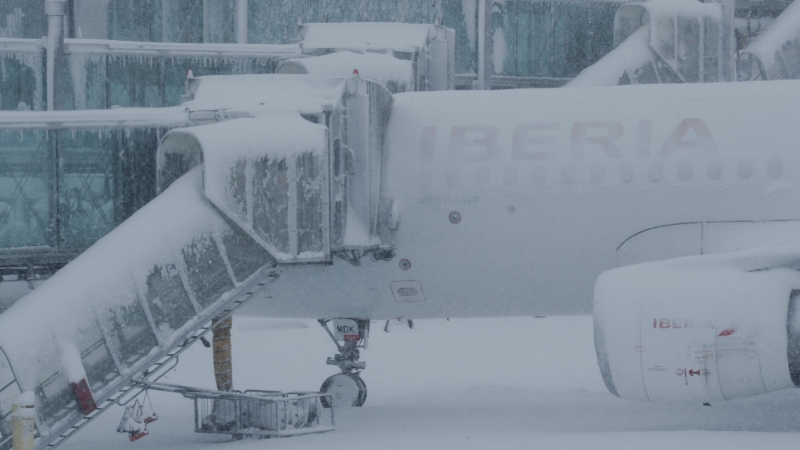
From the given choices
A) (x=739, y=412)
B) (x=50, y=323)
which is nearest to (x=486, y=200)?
(x=739, y=412)

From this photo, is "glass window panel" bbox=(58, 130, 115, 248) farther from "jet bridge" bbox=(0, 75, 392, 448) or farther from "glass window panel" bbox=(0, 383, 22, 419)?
"glass window panel" bbox=(0, 383, 22, 419)

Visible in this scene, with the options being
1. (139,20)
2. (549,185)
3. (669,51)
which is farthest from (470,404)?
(139,20)

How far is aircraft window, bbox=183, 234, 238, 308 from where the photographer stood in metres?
14.7

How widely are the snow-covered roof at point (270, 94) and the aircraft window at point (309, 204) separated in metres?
0.98

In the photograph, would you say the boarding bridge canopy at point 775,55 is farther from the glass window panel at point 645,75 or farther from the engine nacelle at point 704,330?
the engine nacelle at point 704,330

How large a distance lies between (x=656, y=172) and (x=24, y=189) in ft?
33.9

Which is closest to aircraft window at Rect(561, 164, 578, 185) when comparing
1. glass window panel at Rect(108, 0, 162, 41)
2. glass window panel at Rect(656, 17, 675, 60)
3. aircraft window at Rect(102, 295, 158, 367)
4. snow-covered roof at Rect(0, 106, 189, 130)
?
snow-covered roof at Rect(0, 106, 189, 130)

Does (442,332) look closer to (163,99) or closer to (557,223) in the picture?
(163,99)

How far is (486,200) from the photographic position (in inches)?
640

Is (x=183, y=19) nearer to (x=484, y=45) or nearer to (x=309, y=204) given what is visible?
(x=484, y=45)

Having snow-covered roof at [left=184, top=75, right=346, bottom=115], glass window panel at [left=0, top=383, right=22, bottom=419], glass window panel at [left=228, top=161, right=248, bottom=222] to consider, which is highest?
snow-covered roof at [left=184, top=75, right=346, bottom=115]

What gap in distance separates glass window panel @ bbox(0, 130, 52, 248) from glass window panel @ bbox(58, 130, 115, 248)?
0.99 feet

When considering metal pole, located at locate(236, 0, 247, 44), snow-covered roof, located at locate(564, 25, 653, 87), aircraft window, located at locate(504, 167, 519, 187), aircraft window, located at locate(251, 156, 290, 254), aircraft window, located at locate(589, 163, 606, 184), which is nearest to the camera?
aircraft window, located at locate(251, 156, 290, 254)

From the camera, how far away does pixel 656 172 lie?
51.5 ft
